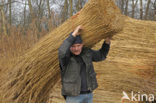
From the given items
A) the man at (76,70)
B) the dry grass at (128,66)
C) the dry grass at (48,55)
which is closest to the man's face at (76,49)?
the man at (76,70)

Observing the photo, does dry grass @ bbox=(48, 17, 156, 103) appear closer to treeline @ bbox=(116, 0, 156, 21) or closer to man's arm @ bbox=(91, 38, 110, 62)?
man's arm @ bbox=(91, 38, 110, 62)

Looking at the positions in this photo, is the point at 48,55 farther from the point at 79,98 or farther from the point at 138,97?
the point at 138,97

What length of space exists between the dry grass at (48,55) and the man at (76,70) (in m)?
0.15

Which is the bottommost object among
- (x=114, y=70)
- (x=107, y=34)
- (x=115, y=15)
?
(x=114, y=70)

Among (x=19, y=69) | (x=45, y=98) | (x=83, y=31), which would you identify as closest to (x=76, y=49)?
(x=83, y=31)

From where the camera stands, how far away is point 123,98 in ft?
8.96

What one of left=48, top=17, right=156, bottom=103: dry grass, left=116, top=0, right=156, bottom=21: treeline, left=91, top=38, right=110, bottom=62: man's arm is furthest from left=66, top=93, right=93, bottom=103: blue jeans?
left=116, top=0, right=156, bottom=21: treeline

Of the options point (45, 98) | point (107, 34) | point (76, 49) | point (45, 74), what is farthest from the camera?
point (45, 98)

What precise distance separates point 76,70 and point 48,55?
1.42 ft

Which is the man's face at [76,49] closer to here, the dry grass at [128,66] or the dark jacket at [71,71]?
the dark jacket at [71,71]

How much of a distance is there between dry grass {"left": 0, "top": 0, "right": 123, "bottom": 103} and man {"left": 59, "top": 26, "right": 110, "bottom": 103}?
0.48ft

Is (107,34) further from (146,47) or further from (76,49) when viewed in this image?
(146,47)

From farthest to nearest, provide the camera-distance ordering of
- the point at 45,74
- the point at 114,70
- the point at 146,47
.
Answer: the point at 146,47, the point at 114,70, the point at 45,74

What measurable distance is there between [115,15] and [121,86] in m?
1.66
